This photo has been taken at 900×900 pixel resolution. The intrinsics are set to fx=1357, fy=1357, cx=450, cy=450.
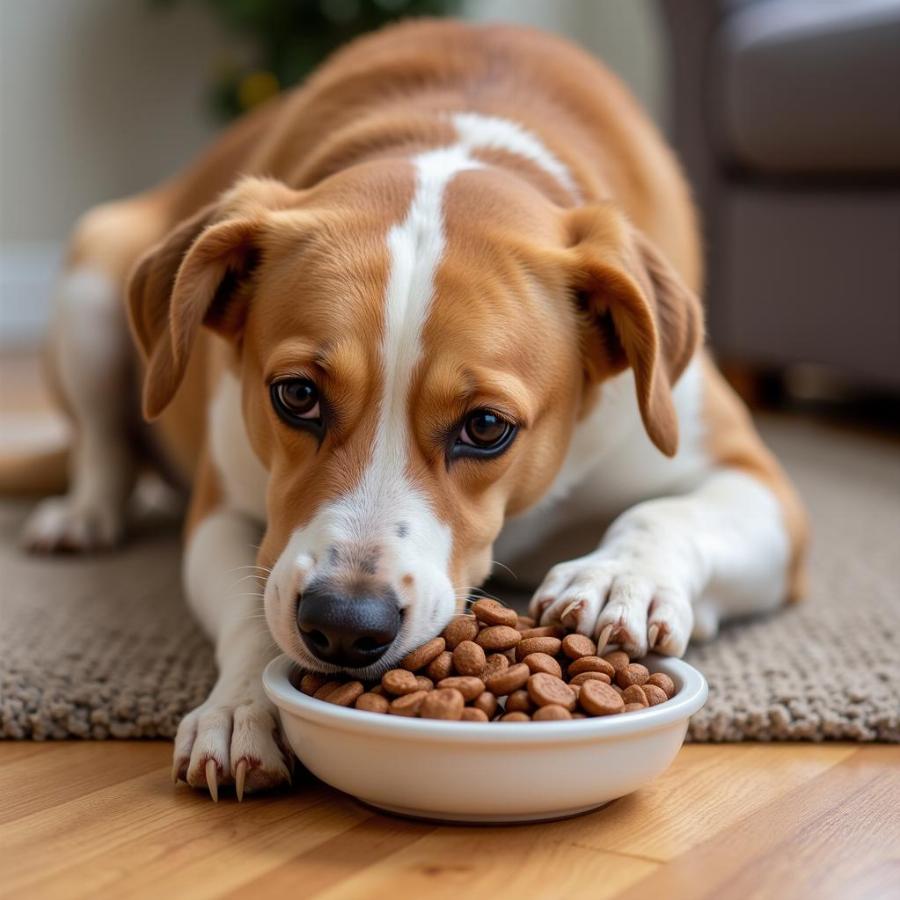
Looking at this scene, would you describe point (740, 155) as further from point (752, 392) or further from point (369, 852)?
point (369, 852)

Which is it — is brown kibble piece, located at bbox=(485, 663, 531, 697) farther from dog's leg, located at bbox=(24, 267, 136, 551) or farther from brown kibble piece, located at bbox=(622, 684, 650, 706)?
dog's leg, located at bbox=(24, 267, 136, 551)

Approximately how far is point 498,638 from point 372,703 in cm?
17

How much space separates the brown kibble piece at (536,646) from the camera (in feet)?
4.77

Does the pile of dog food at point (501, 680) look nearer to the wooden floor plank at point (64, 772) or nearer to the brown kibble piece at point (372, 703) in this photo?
the brown kibble piece at point (372, 703)

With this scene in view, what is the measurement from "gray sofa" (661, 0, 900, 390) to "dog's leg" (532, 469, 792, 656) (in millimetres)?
1730

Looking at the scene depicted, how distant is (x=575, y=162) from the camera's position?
208cm

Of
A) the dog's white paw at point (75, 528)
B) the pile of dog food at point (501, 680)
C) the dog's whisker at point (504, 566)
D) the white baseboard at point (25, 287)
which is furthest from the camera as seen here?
the white baseboard at point (25, 287)

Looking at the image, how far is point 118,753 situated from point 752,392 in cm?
319

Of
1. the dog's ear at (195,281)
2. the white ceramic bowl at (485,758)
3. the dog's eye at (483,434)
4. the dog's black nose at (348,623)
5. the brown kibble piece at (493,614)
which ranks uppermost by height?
the dog's ear at (195,281)

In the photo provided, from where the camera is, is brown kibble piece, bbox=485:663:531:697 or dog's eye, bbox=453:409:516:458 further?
dog's eye, bbox=453:409:516:458

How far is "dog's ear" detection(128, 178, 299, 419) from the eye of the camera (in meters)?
1.75

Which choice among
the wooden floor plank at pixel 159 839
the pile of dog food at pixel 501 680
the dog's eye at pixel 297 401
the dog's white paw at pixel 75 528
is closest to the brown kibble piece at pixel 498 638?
the pile of dog food at pixel 501 680

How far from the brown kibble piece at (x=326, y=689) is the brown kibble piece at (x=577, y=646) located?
0.81ft

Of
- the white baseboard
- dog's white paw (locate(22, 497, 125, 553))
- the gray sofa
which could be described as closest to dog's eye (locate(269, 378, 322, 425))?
dog's white paw (locate(22, 497, 125, 553))
